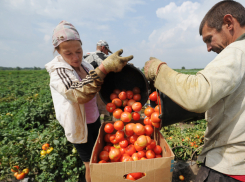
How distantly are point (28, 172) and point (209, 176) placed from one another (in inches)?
135

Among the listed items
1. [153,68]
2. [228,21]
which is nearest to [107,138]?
[153,68]

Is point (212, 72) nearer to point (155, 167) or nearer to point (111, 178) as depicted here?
point (155, 167)

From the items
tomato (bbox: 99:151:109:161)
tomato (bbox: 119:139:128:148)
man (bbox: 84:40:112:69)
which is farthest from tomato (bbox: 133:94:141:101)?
man (bbox: 84:40:112:69)

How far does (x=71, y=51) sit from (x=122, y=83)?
0.95 metres

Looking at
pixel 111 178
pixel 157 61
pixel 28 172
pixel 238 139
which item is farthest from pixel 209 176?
pixel 28 172

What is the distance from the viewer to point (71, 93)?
156cm

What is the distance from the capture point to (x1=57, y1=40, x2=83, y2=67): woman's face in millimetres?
1807

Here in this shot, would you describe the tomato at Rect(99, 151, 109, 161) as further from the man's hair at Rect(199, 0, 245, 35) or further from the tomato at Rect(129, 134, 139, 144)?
the man's hair at Rect(199, 0, 245, 35)

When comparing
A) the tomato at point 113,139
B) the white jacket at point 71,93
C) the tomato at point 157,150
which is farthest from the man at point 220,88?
the tomato at point 113,139

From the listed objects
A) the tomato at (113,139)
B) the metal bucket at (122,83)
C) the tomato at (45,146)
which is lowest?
the tomato at (45,146)

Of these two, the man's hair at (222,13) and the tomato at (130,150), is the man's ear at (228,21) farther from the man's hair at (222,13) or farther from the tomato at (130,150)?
the tomato at (130,150)

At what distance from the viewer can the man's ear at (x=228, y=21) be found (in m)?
1.22

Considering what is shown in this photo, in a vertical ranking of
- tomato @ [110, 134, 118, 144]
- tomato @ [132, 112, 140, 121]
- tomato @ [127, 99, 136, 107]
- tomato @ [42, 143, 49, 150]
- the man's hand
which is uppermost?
the man's hand

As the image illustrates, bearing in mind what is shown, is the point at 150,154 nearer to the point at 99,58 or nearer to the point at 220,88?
the point at 220,88
